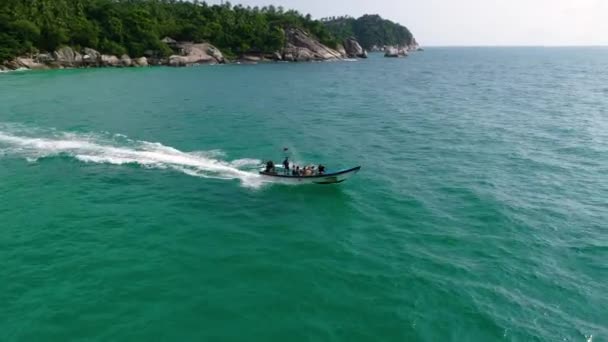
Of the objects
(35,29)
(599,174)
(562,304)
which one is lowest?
(562,304)

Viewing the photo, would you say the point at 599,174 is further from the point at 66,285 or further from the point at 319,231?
the point at 66,285

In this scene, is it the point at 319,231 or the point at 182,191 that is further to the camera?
the point at 182,191

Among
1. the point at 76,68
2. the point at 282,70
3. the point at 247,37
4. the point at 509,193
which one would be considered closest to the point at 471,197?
the point at 509,193

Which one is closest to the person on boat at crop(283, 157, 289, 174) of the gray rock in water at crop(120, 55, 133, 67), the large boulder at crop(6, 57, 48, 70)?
the large boulder at crop(6, 57, 48, 70)

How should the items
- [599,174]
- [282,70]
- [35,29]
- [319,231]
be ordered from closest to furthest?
[319,231], [599,174], [35,29], [282,70]

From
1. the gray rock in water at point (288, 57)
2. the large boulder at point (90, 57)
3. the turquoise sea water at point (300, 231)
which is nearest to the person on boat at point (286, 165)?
the turquoise sea water at point (300, 231)

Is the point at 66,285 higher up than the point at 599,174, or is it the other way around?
the point at 599,174
